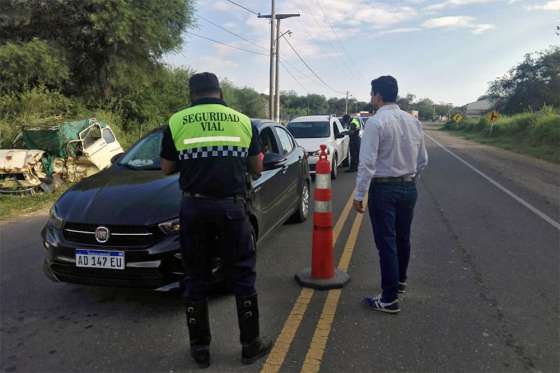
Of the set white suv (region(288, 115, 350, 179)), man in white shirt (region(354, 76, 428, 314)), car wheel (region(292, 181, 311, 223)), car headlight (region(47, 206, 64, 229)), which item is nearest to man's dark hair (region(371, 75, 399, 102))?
man in white shirt (region(354, 76, 428, 314))

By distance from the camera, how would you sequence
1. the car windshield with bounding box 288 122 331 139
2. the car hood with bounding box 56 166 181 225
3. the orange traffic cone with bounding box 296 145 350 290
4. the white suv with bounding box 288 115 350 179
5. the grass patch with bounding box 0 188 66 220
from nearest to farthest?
1. the car hood with bounding box 56 166 181 225
2. the orange traffic cone with bounding box 296 145 350 290
3. the grass patch with bounding box 0 188 66 220
4. the white suv with bounding box 288 115 350 179
5. the car windshield with bounding box 288 122 331 139

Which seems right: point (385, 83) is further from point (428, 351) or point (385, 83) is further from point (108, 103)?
point (108, 103)

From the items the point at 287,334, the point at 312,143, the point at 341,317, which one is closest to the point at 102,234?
the point at 287,334

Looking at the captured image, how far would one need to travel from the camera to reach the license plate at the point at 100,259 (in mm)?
3705

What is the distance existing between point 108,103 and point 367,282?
17975mm

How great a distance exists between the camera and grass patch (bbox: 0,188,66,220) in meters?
8.55

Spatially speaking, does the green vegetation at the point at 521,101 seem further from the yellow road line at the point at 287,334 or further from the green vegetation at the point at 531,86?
the yellow road line at the point at 287,334

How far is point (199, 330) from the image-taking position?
3.16 metres

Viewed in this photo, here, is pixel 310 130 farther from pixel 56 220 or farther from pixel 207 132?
pixel 207 132

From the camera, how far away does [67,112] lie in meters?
16.7

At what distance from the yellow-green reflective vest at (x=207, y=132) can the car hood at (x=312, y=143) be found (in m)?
8.43

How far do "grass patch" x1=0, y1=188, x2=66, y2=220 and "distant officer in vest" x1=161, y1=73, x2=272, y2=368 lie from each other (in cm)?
661

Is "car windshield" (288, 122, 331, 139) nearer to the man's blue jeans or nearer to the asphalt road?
the asphalt road

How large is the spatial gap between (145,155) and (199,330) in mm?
2742
